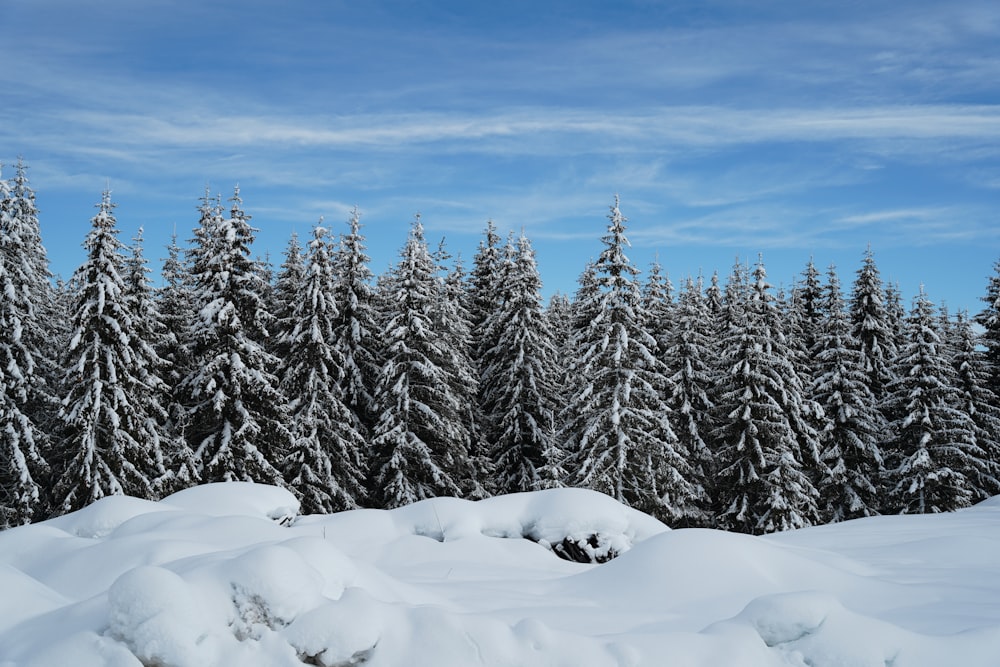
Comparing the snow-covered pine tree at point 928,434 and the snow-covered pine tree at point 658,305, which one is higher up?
the snow-covered pine tree at point 658,305

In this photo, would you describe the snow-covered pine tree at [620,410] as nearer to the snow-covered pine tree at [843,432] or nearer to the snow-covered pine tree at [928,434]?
the snow-covered pine tree at [843,432]

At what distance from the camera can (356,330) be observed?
106 ft

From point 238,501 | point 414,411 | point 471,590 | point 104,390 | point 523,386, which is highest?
point 523,386

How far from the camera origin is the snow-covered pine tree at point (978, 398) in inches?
1312

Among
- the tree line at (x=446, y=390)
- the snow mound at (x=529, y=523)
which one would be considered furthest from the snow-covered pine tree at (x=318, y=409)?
the snow mound at (x=529, y=523)

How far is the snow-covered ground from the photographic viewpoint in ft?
16.7

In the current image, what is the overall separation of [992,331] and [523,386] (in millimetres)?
24343

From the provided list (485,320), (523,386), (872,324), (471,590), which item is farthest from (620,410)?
(471,590)

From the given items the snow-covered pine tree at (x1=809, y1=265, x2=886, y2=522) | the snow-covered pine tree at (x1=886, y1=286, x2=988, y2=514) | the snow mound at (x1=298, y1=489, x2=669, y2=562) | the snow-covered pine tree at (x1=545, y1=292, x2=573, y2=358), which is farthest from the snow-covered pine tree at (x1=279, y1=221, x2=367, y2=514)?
the snow-covered pine tree at (x1=886, y1=286, x2=988, y2=514)

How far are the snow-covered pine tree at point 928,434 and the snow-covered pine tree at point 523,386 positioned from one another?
15735 mm

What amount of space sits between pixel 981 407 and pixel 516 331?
22.9m

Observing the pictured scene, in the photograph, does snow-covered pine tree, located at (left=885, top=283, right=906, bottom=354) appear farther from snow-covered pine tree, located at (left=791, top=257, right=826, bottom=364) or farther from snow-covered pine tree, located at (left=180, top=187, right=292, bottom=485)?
snow-covered pine tree, located at (left=180, top=187, right=292, bottom=485)

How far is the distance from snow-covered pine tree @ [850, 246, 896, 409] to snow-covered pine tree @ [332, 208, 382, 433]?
2430 centimetres

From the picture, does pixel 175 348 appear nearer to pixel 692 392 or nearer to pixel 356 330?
pixel 356 330
